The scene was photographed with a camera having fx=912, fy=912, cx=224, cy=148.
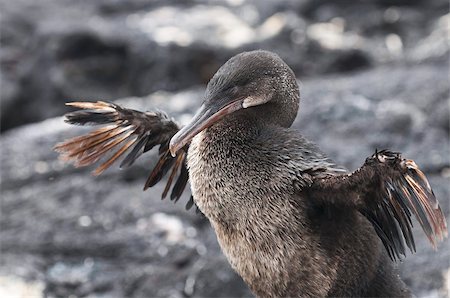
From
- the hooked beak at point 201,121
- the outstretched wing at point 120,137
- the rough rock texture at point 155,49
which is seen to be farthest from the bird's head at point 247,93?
the rough rock texture at point 155,49

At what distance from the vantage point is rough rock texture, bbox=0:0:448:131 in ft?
38.4

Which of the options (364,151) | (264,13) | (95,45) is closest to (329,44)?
(264,13)

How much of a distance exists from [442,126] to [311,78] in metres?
2.65

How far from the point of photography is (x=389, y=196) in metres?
4.30

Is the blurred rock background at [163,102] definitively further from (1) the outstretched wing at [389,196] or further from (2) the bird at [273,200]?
(1) the outstretched wing at [389,196]

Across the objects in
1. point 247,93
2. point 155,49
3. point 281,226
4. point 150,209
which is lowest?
point 150,209

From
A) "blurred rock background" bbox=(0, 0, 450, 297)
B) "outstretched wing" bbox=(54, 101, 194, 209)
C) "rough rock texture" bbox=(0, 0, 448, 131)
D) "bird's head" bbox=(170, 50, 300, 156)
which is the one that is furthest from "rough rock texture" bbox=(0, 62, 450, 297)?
"rough rock texture" bbox=(0, 0, 448, 131)

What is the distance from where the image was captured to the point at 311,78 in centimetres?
1102

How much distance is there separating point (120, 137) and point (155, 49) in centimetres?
611

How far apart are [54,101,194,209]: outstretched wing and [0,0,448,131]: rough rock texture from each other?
587 cm

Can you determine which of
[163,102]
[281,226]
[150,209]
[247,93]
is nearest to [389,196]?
[281,226]

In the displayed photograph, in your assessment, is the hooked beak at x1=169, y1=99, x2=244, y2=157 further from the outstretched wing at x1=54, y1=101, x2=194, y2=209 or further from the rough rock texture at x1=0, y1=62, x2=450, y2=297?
the rough rock texture at x1=0, y1=62, x2=450, y2=297

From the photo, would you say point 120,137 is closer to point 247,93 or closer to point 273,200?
point 247,93

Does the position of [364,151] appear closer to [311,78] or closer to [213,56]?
[311,78]
